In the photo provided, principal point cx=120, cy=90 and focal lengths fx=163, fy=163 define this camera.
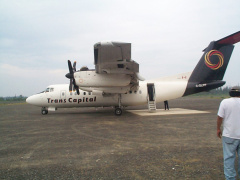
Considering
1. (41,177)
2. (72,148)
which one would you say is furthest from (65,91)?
(41,177)

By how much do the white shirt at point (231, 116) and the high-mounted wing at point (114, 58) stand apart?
243 inches

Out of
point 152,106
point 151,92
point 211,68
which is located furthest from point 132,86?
point 211,68

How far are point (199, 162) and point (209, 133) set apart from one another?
3.09 metres

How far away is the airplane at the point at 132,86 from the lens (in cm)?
1138

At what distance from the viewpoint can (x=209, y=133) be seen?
20.7 feet

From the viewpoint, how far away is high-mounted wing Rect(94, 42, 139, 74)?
330 inches

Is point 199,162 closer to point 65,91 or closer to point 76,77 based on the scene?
point 76,77

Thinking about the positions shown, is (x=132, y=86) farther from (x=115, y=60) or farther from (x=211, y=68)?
(x=211, y=68)

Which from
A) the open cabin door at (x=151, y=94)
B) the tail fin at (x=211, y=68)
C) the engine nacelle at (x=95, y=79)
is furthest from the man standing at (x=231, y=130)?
the tail fin at (x=211, y=68)

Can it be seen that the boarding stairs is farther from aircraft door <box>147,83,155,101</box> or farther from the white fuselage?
the white fuselage

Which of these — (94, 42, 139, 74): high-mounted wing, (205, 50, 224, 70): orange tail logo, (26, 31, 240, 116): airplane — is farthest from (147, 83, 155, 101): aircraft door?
(205, 50, 224, 70): orange tail logo

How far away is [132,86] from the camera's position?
42.1 ft

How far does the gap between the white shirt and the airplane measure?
28.0 feet

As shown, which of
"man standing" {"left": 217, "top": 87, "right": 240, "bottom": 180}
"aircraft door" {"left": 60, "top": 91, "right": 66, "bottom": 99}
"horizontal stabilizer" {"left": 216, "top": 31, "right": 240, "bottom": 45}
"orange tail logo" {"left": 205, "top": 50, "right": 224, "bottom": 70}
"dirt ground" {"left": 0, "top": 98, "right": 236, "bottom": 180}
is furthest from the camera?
"aircraft door" {"left": 60, "top": 91, "right": 66, "bottom": 99}
